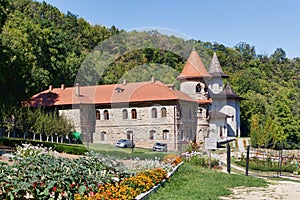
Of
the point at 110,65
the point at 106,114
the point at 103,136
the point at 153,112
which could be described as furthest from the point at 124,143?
the point at 110,65

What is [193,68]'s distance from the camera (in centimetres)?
1254

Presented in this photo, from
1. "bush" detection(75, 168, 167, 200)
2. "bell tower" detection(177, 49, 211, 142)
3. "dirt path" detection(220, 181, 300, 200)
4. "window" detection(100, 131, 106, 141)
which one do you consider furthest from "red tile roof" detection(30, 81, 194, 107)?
"dirt path" detection(220, 181, 300, 200)

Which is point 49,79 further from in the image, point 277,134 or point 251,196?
point 251,196

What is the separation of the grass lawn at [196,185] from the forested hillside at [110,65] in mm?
2994

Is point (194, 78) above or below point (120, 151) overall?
above

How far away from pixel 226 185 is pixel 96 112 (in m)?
4.09

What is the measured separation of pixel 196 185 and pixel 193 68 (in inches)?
161

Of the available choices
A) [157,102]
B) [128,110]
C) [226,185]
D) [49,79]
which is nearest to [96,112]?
[128,110]

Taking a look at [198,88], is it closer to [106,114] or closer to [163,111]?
[163,111]

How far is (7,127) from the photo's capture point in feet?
103

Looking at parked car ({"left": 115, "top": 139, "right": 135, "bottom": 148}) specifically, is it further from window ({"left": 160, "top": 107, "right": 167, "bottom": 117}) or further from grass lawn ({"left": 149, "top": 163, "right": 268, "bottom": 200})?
grass lawn ({"left": 149, "top": 163, "right": 268, "bottom": 200})

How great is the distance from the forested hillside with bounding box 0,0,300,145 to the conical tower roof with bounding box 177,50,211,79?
11.4 inches

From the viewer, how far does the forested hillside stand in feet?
36.0

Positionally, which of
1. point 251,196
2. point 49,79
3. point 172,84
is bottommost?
point 251,196
